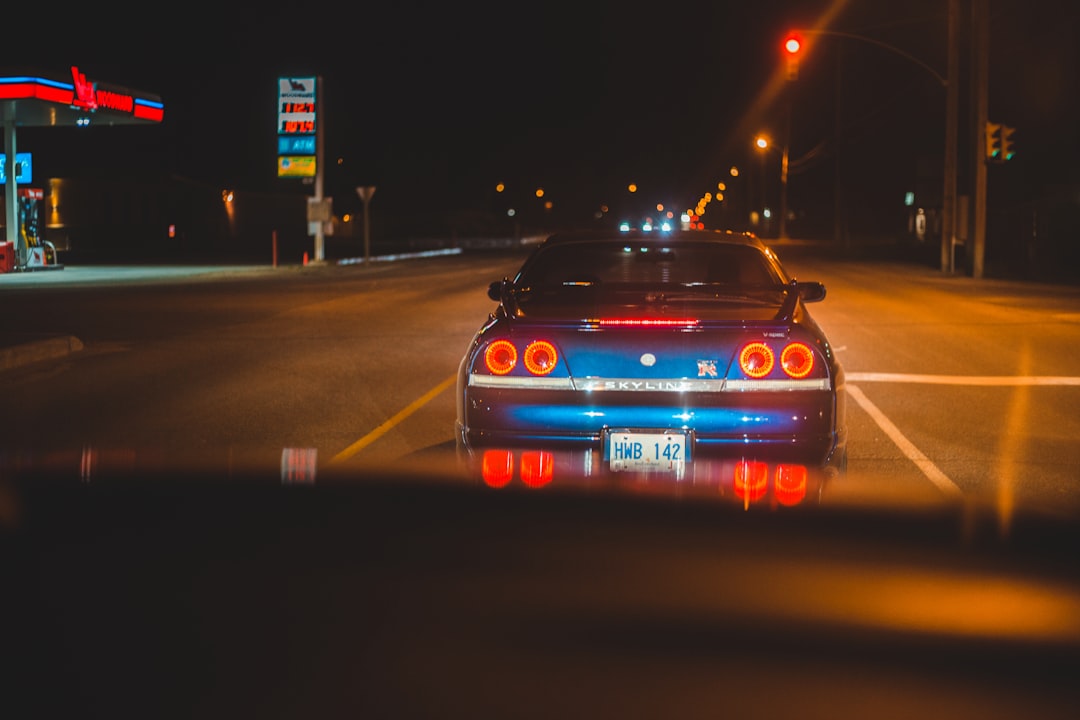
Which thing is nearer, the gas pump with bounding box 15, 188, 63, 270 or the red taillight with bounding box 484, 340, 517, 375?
the red taillight with bounding box 484, 340, 517, 375

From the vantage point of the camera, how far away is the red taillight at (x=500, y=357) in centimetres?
627

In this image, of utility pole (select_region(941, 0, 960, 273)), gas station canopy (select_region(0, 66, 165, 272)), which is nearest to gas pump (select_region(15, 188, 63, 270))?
gas station canopy (select_region(0, 66, 165, 272))

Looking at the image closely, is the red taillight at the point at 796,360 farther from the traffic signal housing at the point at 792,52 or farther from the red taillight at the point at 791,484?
the traffic signal housing at the point at 792,52

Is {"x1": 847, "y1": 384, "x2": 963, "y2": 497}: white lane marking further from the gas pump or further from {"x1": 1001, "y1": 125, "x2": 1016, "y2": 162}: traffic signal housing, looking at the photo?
the gas pump

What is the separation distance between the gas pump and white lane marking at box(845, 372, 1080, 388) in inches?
1152

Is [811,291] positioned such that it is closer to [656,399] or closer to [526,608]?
[656,399]

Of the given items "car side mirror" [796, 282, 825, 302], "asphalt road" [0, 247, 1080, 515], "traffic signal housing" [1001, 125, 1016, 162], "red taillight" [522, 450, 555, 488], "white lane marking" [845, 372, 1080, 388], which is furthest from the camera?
"traffic signal housing" [1001, 125, 1016, 162]

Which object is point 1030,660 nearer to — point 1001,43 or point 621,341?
point 621,341

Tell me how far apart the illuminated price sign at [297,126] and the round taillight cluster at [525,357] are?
41.5m

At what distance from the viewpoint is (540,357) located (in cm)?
622

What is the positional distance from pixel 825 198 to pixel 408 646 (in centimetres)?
11795

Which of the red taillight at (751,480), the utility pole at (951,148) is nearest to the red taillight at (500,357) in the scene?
the red taillight at (751,480)

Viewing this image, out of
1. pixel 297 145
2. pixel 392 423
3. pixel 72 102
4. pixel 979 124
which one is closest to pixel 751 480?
pixel 392 423

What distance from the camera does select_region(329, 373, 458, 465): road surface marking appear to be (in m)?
8.53
